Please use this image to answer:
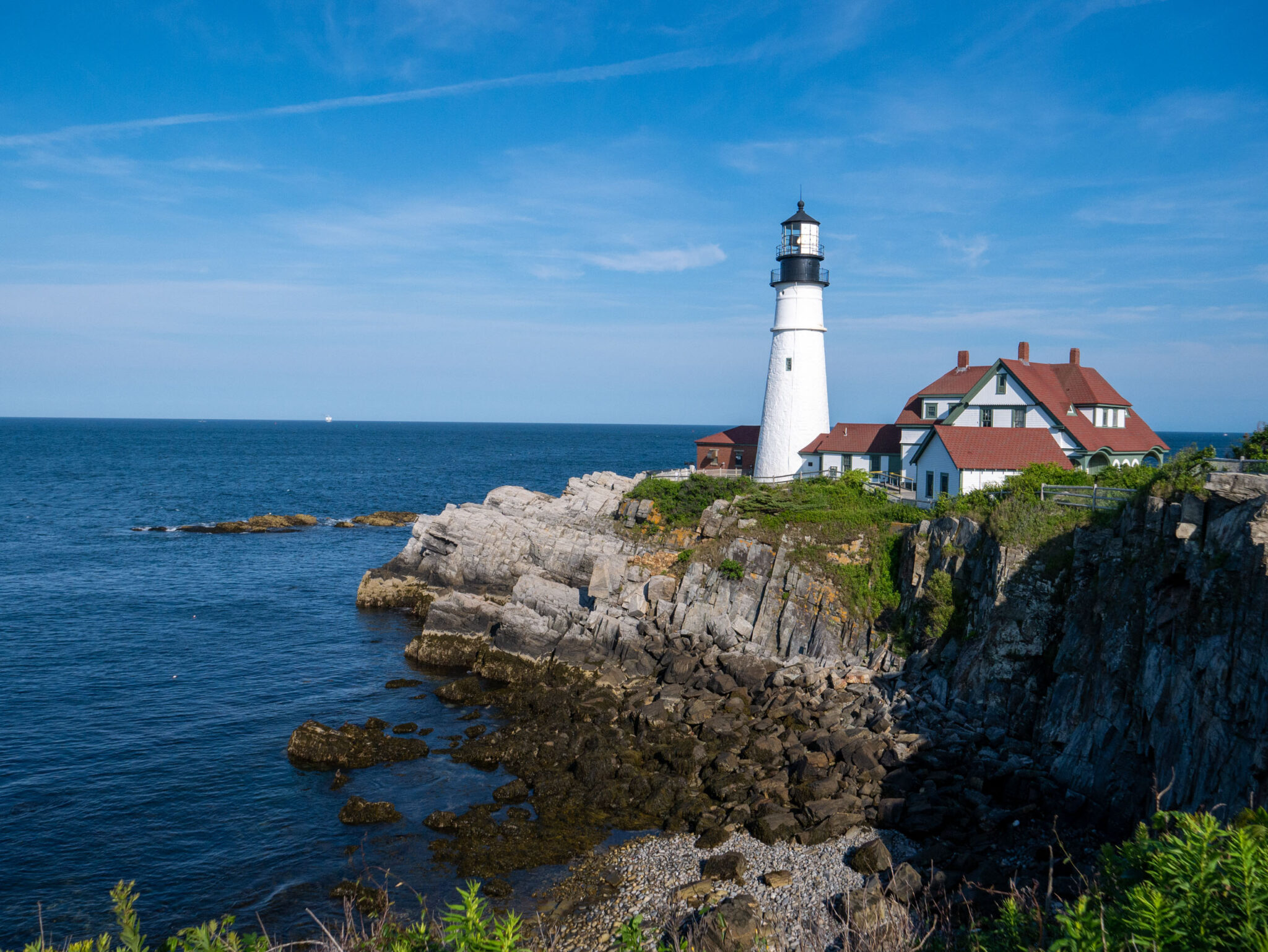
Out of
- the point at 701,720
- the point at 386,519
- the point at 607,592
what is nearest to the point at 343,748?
the point at 701,720

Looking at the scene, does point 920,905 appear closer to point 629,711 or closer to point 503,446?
point 629,711

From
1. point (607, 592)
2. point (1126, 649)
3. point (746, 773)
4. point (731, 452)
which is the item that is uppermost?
point (731, 452)

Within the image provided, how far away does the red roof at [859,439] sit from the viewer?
42.1 metres

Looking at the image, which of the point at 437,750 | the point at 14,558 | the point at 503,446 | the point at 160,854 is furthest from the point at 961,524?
the point at 503,446

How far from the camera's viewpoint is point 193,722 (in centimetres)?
2573

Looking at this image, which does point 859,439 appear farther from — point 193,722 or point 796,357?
point 193,722


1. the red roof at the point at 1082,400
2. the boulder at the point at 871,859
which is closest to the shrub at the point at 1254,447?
the red roof at the point at 1082,400

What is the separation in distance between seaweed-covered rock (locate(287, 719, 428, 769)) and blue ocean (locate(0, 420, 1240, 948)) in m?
0.44

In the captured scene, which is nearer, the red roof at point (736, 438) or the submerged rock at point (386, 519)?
the red roof at point (736, 438)

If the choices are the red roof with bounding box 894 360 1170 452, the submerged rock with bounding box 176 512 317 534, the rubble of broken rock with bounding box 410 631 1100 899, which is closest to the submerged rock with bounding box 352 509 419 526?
the submerged rock with bounding box 176 512 317 534

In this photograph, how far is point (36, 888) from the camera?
681 inches

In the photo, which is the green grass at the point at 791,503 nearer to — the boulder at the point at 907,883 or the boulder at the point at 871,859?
the boulder at the point at 871,859

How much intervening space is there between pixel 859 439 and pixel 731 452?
10.8 meters

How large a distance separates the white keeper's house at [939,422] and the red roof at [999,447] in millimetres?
44
